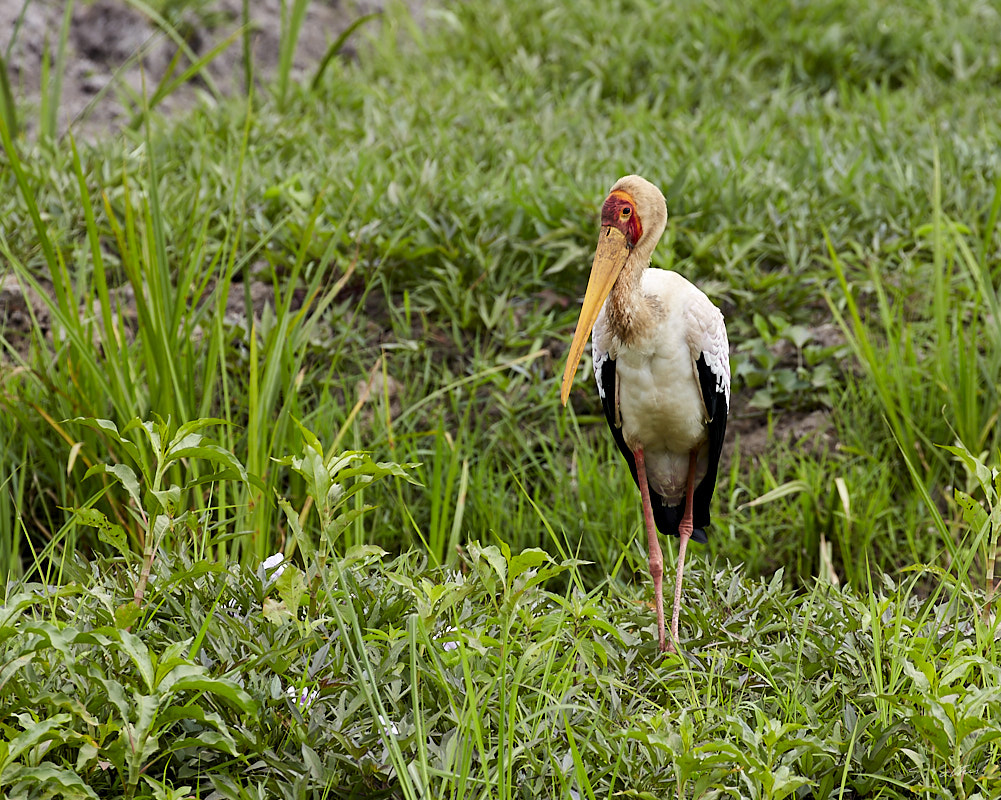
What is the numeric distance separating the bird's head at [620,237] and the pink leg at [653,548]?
0.40 meters

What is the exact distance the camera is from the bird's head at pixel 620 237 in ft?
6.59

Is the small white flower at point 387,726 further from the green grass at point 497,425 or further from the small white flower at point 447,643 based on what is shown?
the small white flower at point 447,643

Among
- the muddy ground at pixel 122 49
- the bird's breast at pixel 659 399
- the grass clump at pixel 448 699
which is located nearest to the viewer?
the grass clump at pixel 448 699

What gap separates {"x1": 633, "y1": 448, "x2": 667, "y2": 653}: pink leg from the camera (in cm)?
217

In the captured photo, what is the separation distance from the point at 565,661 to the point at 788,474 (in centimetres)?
170

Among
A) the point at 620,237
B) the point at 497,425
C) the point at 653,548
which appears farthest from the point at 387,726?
the point at 497,425

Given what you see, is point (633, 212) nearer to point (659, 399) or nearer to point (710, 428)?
point (659, 399)

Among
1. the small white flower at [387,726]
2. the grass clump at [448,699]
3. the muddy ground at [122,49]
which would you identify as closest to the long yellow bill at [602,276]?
the grass clump at [448,699]

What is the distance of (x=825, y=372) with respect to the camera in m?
3.45

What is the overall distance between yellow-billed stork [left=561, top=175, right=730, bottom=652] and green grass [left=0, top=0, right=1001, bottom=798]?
10.4 inches

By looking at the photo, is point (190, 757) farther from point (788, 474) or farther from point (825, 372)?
point (825, 372)

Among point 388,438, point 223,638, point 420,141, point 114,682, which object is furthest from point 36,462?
point 420,141

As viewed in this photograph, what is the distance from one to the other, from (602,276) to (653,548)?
66cm

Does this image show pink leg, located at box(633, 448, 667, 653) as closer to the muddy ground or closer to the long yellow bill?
the long yellow bill
